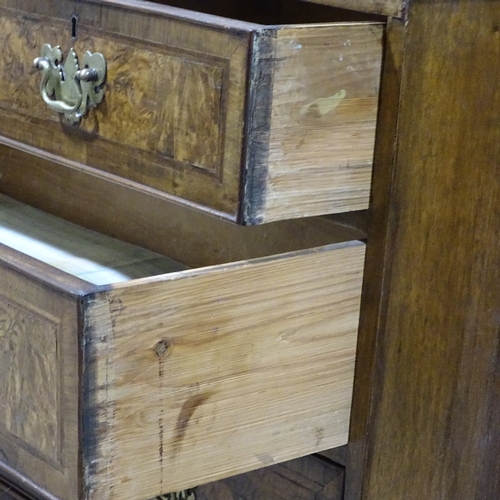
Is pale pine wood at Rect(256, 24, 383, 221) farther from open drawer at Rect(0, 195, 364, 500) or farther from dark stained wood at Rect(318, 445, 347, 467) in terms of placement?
dark stained wood at Rect(318, 445, 347, 467)

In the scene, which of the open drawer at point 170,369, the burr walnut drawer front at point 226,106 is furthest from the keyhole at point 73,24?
the open drawer at point 170,369

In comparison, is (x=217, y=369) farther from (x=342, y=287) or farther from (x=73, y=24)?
(x=73, y=24)

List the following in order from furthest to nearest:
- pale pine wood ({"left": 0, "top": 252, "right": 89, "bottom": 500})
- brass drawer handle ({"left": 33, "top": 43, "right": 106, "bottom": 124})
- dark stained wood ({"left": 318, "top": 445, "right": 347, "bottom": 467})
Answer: dark stained wood ({"left": 318, "top": 445, "right": 347, "bottom": 467}) → brass drawer handle ({"left": 33, "top": 43, "right": 106, "bottom": 124}) → pale pine wood ({"left": 0, "top": 252, "right": 89, "bottom": 500})

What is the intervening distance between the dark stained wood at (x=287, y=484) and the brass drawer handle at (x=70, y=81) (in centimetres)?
40

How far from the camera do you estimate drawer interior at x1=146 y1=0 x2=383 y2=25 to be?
97 centimetres

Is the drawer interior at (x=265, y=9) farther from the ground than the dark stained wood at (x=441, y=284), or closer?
farther from the ground

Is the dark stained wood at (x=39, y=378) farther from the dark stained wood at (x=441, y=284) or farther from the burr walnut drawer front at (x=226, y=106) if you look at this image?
the dark stained wood at (x=441, y=284)

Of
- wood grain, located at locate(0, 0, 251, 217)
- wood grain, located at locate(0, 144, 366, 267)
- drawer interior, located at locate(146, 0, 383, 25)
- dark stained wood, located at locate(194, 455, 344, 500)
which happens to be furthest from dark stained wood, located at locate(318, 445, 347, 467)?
drawer interior, located at locate(146, 0, 383, 25)

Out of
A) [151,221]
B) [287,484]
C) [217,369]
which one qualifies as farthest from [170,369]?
[151,221]

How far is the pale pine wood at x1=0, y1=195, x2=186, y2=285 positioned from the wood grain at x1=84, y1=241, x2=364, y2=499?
0.26 meters

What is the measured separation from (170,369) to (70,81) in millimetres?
265

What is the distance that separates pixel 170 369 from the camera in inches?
28.5

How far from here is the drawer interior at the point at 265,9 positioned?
0.97m

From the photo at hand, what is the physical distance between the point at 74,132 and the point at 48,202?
15.7 inches
